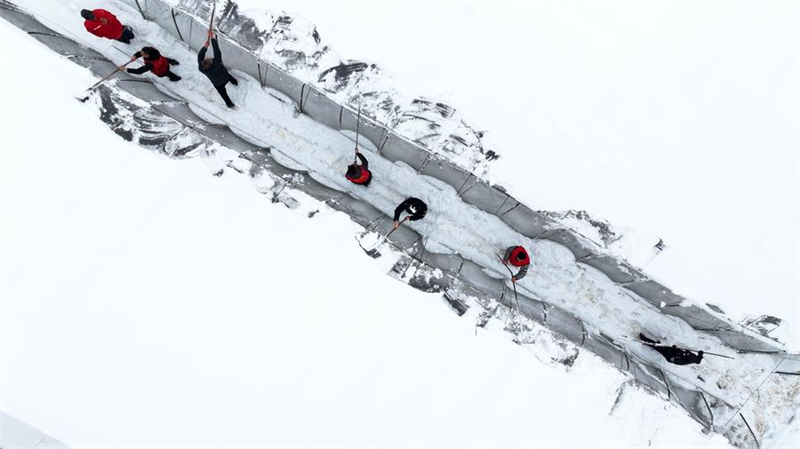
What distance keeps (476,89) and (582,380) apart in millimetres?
2726

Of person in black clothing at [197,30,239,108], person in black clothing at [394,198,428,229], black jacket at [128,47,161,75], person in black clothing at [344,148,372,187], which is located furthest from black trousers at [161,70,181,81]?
person in black clothing at [394,198,428,229]

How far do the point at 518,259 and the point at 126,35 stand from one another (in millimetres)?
4181

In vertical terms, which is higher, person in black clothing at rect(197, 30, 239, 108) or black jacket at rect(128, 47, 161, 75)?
person in black clothing at rect(197, 30, 239, 108)

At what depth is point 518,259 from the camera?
12.7 feet

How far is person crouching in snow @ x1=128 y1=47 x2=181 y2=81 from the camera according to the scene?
3.63 meters

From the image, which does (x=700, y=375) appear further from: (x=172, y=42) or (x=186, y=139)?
(x=172, y=42)

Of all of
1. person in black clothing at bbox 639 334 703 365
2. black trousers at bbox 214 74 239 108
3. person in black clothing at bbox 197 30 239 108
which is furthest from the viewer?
person in black clothing at bbox 639 334 703 365

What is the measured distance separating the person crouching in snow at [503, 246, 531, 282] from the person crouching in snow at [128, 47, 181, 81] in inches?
142

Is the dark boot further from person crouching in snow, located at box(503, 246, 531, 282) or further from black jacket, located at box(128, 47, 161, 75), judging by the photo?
person crouching in snow, located at box(503, 246, 531, 282)

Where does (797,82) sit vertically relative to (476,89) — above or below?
above

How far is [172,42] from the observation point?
417 centimetres

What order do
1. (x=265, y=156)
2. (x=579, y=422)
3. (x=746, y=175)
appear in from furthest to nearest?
(x=746, y=175) < (x=265, y=156) < (x=579, y=422)

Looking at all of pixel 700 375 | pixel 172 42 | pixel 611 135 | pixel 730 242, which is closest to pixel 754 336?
pixel 700 375

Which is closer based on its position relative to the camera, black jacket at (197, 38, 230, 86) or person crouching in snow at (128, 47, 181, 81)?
black jacket at (197, 38, 230, 86)
